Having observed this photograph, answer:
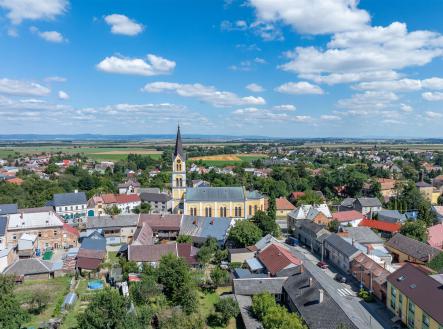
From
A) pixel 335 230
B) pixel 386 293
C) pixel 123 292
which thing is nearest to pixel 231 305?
pixel 123 292

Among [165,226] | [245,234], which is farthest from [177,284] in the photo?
[165,226]

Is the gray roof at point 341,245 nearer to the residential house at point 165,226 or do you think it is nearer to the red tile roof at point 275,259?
the red tile roof at point 275,259

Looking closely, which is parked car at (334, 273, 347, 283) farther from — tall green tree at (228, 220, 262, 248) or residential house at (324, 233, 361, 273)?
tall green tree at (228, 220, 262, 248)

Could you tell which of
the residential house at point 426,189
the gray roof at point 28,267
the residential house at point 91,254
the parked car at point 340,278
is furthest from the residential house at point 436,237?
the gray roof at point 28,267

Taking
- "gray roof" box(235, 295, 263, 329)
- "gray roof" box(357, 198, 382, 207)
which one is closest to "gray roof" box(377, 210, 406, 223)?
"gray roof" box(357, 198, 382, 207)

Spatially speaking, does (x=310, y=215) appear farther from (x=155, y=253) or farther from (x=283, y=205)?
(x=155, y=253)

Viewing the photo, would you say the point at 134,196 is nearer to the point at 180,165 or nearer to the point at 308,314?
the point at 180,165
